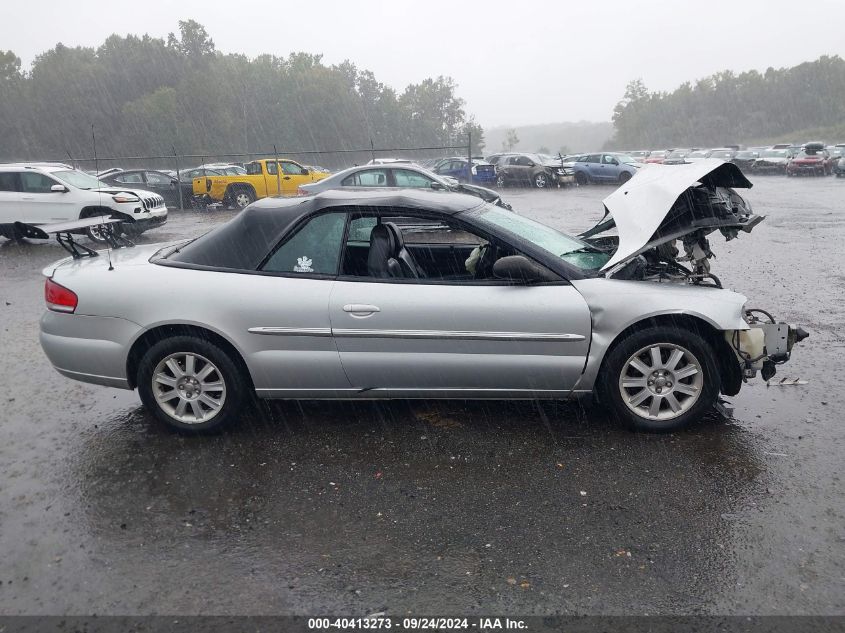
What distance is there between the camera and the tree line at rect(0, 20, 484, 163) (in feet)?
200

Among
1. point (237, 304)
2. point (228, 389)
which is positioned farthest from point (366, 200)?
point (228, 389)

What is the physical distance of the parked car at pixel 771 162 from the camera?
36.1 meters

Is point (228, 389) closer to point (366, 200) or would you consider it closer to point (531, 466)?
point (366, 200)

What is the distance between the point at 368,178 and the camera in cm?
1631

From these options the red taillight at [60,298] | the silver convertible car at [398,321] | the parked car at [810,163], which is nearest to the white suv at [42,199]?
the red taillight at [60,298]

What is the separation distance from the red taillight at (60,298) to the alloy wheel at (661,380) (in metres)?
3.51

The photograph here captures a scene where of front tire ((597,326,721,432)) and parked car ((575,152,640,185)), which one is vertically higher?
parked car ((575,152,640,185))

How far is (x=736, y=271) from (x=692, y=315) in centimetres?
603

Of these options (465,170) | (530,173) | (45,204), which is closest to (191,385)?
(45,204)

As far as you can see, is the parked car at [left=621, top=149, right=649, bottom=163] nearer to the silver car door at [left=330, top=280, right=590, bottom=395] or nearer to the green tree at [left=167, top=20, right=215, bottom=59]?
the silver car door at [left=330, top=280, right=590, bottom=395]

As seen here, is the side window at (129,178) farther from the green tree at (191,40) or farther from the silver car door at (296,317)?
the green tree at (191,40)

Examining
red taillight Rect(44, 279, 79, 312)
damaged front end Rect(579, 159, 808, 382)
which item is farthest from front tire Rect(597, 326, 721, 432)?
red taillight Rect(44, 279, 79, 312)

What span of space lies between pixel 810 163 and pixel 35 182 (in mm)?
33086

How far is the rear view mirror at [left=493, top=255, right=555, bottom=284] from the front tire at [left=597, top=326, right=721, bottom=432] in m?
0.67
